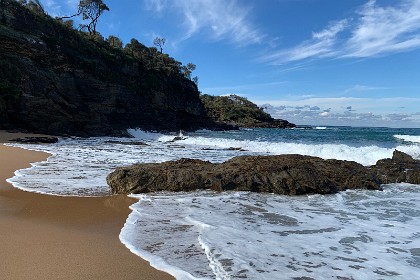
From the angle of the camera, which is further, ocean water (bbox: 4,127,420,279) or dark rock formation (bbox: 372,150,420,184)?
dark rock formation (bbox: 372,150,420,184)

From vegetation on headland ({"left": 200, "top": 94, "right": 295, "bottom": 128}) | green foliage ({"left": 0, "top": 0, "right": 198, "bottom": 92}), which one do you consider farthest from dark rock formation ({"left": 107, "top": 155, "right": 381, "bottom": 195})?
vegetation on headland ({"left": 200, "top": 94, "right": 295, "bottom": 128})

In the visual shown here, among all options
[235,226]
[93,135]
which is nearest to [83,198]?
[235,226]

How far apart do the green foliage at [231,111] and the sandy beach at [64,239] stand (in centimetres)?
7172

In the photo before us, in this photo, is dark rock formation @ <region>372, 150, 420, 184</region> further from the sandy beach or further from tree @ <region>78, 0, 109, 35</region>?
tree @ <region>78, 0, 109, 35</region>

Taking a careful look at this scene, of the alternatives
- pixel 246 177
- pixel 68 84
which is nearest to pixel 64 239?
pixel 246 177

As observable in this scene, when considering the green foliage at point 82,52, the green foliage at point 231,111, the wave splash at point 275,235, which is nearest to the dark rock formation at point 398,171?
the wave splash at point 275,235

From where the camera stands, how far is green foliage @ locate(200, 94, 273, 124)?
8262 centimetres

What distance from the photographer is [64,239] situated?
164 inches

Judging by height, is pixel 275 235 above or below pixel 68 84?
below

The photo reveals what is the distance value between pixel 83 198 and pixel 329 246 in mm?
4464

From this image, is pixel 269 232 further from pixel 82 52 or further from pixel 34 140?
pixel 82 52

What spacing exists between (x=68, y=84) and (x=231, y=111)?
57610 millimetres

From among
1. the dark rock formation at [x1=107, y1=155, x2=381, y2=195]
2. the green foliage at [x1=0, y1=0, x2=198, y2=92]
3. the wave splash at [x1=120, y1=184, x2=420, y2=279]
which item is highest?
the green foliage at [x1=0, y1=0, x2=198, y2=92]

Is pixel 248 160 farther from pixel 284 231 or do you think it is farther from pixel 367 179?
pixel 284 231
